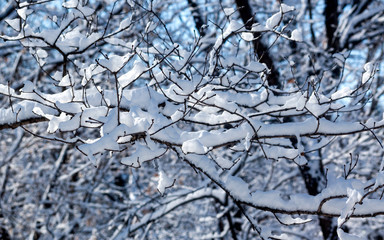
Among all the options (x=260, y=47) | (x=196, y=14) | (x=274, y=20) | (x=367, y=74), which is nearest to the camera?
(x=367, y=74)

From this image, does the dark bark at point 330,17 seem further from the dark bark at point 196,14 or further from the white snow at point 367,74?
the white snow at point 367,74

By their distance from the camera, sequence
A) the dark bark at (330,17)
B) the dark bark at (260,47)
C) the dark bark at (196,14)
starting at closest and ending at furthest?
the dark bark at (260,47), the dark bark at (196,14), the dark bark at (330,17)

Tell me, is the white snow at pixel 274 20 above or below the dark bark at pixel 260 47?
below

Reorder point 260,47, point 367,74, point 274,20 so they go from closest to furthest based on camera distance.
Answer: point 367,74, point 274,20, point 260,47

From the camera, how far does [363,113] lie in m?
7.94

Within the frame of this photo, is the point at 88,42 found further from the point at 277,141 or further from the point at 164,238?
the point at 164,238

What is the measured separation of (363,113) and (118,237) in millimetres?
5688

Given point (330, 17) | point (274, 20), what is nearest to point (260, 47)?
point (274, 20)

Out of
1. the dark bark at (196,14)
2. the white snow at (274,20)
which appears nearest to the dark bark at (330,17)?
the dark bark at (196,14)

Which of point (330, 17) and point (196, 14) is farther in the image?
point (330, 17)

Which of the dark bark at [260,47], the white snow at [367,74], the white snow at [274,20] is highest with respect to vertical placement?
the dark bark at [260,47]

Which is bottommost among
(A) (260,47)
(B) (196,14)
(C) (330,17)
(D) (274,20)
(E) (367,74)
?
(E) (367,74)

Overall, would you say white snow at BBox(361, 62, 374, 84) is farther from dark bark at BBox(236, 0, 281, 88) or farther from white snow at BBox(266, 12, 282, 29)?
dark bark at BBox(236, 0, 281, 88)

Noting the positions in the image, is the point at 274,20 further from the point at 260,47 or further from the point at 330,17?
the point at 330,17
